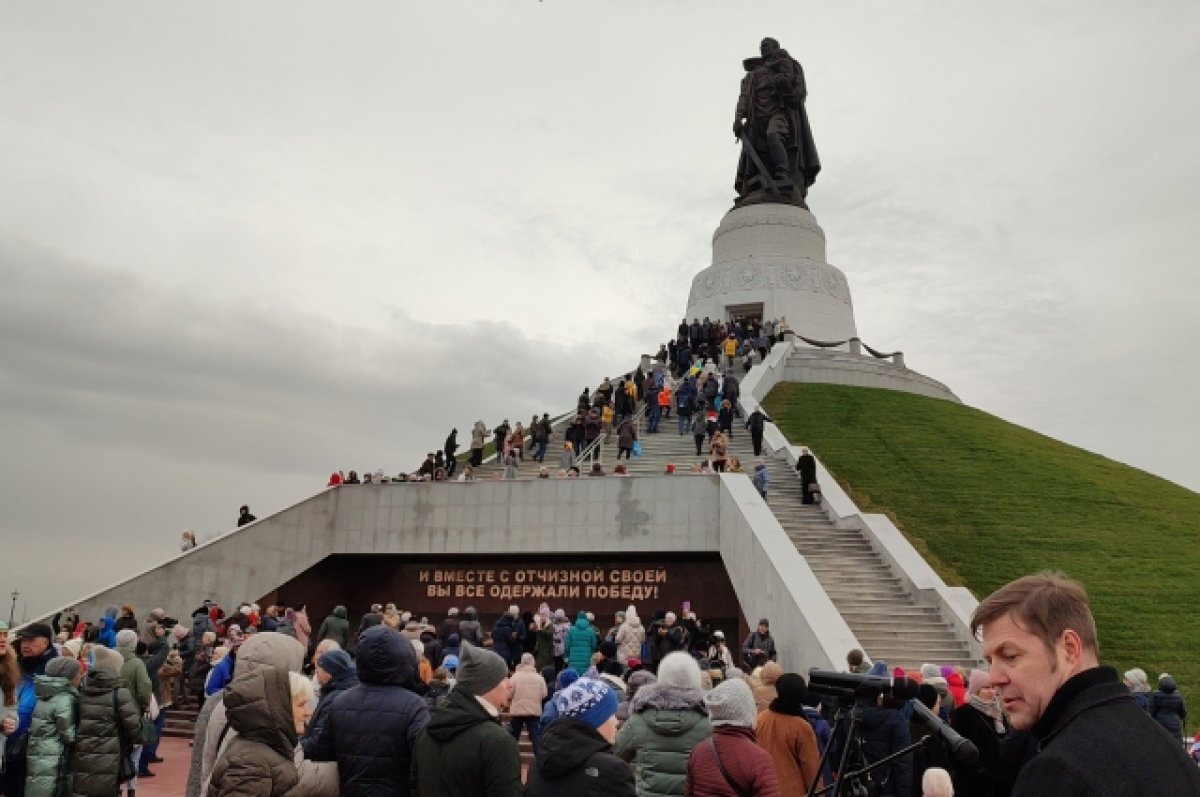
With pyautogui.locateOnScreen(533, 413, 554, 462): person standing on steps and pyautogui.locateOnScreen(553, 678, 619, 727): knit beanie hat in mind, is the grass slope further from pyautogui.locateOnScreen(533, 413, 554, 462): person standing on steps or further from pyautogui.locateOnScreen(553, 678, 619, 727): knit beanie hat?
pyautogui.locateOnScreen(553, 678, 619, 727): knit beanie hat

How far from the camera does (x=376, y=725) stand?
4172 mm

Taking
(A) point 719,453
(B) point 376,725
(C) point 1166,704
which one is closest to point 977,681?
(B) point 376,725

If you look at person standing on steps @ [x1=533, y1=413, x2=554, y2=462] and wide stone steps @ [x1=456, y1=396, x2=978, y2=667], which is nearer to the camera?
wide stone steps @ [x1=456, y1=396, x2=978, y2=667]

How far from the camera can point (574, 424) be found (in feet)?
76.1

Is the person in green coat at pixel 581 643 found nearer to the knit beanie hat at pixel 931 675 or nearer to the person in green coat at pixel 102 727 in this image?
the knit beanie hat at pixel 931 675

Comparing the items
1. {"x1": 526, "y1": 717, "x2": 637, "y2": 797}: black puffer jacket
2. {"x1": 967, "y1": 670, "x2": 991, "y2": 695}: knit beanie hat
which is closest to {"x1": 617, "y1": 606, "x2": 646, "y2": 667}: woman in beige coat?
{"x1": 967, "y1": 670, "x2": 991, "y2": 695}: knit beanie hat

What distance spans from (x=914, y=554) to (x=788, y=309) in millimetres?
21437

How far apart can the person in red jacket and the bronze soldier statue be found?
120ft

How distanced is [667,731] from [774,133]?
1483 inches

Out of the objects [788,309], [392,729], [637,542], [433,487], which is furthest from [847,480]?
[392,729]

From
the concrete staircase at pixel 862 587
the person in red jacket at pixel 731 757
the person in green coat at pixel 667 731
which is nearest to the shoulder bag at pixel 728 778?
the person in red jacket at pixel 731 757

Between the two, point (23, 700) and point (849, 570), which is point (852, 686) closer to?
point (23, 700)

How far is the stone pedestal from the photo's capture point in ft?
119

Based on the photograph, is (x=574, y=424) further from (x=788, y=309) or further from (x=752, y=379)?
(x=788, y=309)
